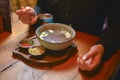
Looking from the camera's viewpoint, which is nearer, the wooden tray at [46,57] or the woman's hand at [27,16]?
the wooden tray at [46,57]

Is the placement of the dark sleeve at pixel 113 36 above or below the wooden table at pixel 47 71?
above

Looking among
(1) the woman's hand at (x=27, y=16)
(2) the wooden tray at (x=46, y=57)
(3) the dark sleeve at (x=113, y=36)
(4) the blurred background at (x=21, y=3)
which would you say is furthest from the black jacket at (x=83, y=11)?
(4) the blurred background at (x=21, y=3)

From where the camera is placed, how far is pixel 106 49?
100cm

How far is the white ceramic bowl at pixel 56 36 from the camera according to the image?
3.11 ft

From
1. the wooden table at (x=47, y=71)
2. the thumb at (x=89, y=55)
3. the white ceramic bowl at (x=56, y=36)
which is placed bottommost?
the wooden table at (x=47, y=71)

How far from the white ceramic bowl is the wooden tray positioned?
0.03 m

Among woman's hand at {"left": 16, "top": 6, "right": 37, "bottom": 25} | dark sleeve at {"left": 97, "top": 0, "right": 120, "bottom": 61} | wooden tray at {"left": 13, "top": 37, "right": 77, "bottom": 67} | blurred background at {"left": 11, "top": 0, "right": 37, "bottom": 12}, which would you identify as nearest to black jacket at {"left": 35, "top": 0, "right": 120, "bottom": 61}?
dark sleeve at {"left": 97, "top": 0, "right": 120, "bottom": 61}

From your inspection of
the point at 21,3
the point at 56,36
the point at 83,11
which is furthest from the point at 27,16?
the point at 21,3

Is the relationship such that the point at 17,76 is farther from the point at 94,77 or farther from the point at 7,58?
the point at 94,77

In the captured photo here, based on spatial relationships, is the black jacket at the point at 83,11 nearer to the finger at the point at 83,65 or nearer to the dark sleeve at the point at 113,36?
the dark sleeve at the point at 113,36

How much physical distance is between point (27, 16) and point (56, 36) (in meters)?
0.26

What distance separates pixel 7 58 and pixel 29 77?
0.54 feet

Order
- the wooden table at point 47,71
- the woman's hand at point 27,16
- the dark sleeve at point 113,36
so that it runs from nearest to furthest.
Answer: the wooden table at point 47,71 < the dark sleeve at point 113,36 < the woman's hand at point 27,16

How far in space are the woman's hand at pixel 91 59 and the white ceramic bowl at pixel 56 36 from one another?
11 centimetres
